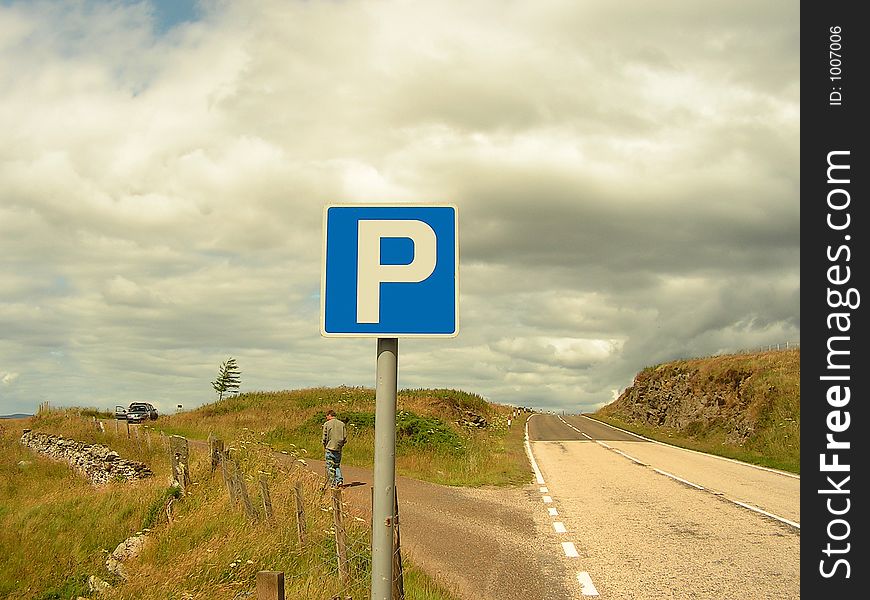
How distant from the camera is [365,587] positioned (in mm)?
7383

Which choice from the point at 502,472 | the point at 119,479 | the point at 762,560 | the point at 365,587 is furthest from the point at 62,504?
the point at 762,560

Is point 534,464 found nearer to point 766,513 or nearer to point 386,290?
point 766,513

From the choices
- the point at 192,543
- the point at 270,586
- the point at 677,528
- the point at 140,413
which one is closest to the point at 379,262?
the point at 270,586

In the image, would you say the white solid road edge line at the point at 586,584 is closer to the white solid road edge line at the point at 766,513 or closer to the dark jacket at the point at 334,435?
the white solid road edge line at the point at 766,513

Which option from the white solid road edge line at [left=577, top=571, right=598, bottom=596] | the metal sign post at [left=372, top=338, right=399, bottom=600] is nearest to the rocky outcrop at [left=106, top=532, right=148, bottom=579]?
the white solid road edge line at [left=577, top=571, right=598, bottom=596]

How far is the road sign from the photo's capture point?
12.6 ft

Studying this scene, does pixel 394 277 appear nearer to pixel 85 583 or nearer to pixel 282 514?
pixel 282 514

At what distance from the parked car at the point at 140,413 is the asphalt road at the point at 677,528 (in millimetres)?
43541

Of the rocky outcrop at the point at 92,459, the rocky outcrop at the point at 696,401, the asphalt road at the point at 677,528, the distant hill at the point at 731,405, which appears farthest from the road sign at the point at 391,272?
the rocky outcrop at the point at 696,401

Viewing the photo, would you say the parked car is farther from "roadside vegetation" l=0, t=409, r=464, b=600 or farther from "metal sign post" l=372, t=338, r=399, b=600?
"metal sign post" l=372, t=338, r=399, b=600

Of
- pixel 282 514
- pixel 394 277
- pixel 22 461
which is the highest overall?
Result: pixel 394 277

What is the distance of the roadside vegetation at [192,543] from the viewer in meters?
8.15

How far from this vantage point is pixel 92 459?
28.7m

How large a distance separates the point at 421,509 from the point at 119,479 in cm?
1455
